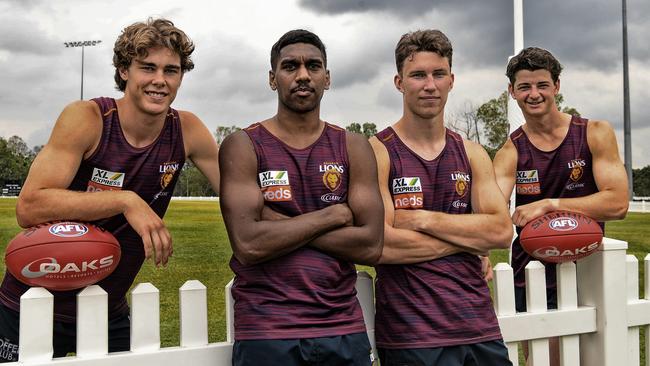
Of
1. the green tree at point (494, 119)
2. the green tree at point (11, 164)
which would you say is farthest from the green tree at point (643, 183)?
the green tree at point (11, 164)

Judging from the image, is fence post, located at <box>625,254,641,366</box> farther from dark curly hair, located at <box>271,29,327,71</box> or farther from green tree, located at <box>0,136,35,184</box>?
green tree, located at <box>0,136,35,184</box>

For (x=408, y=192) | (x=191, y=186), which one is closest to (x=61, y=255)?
(x=408, y=192)

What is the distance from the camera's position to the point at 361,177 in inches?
104

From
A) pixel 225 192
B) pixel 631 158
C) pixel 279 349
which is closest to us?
pixel 279 349

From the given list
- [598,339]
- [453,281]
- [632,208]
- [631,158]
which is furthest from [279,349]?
[632,208]

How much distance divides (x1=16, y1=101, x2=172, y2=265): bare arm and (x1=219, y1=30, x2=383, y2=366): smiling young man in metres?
0.32

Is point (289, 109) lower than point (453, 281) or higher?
higher

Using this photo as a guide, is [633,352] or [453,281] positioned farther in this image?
[633,352]

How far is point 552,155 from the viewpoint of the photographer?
3.69m

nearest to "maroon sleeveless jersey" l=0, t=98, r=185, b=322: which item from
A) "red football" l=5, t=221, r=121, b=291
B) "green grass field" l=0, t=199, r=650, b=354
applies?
"red football" l=5, t=221, r=121, b=291

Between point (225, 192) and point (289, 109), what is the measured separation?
0.44m

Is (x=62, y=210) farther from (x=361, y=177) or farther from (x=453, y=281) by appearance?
(x=453, y=281)

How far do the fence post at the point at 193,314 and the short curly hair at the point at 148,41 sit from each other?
3.40 ft

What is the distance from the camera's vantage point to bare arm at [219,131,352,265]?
2.41 metres
